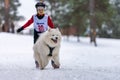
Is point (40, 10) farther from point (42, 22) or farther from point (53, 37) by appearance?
point (53, 37)

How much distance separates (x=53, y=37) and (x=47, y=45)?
35cm

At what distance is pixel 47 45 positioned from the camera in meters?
11.8

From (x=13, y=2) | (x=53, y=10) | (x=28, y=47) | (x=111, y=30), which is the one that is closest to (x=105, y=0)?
(x=28, y=47)

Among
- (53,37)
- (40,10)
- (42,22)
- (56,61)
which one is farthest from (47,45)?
(40,10)

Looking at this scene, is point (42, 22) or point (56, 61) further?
point (42, 22)

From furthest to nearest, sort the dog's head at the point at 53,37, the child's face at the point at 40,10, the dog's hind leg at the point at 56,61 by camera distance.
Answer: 1. the child's face at the point at 40,10
2. the dog's hind leg at the point at 56,61
3. the dog's head at the point at 53,37

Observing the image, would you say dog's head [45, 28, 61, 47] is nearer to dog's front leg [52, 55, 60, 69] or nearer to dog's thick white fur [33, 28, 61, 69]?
dog's thick white fur [33, 28, 61, 69]

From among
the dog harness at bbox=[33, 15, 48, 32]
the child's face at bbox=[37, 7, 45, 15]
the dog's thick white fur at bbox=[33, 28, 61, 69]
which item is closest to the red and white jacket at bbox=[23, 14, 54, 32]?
the dog harness at bbox=[33, 15, 48, 32]

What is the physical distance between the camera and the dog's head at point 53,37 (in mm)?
11547

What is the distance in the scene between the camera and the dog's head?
1155 centimetres

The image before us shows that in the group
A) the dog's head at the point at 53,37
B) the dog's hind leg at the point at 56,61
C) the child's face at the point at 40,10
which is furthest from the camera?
the child's face at the point at 40,10

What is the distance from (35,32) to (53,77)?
3.49 m

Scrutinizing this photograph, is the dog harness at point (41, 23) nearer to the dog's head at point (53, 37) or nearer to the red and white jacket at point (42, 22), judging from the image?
the red and white jacket at point (42, 22)

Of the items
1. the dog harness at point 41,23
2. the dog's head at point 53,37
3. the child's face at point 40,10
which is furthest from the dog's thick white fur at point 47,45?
the child's face at point 40,10
